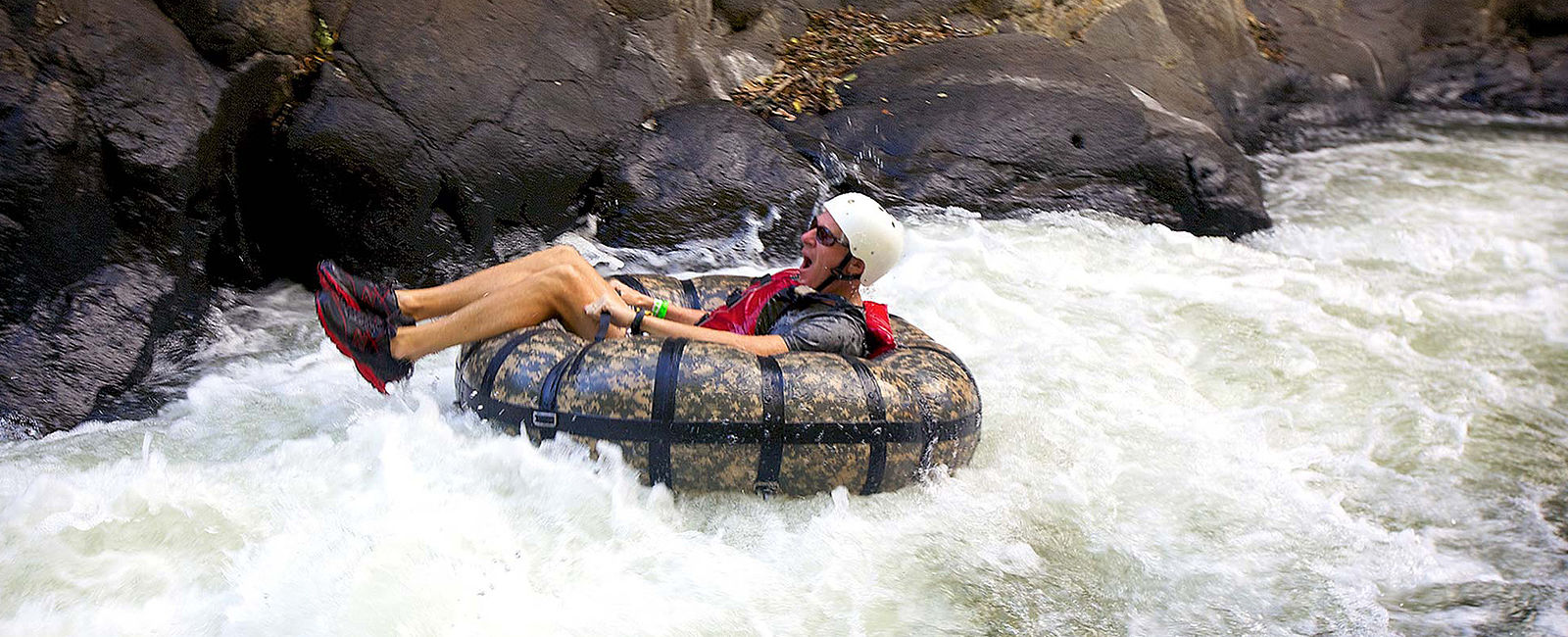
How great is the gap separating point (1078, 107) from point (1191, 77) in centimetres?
193

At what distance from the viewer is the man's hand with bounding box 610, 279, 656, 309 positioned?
16.7ft

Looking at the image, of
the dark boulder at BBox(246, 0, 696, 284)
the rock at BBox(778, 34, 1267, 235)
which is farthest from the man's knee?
the rock at BBox(778, 34, 1267, 235)

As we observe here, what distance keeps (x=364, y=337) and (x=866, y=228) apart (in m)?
1.93

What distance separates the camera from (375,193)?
6492 mm

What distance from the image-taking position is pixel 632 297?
513cm

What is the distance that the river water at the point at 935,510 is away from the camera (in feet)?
12.7

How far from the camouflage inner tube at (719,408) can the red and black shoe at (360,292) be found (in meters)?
0.34

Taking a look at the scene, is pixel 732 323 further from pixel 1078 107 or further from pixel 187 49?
pixel 1078 107

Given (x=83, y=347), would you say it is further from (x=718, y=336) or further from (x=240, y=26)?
(x=718, y=336)

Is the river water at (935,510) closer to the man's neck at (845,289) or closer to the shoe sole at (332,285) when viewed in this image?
the shoe sole at (332,285)

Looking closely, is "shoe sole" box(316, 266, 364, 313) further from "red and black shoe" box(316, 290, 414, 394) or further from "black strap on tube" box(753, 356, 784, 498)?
"black strap on tube" box(753, 356, 784, 498)

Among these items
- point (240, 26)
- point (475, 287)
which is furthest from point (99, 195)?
point (475, 287)

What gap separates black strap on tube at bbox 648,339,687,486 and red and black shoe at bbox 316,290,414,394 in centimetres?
105

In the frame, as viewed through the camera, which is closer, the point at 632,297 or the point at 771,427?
the point at 771,427
